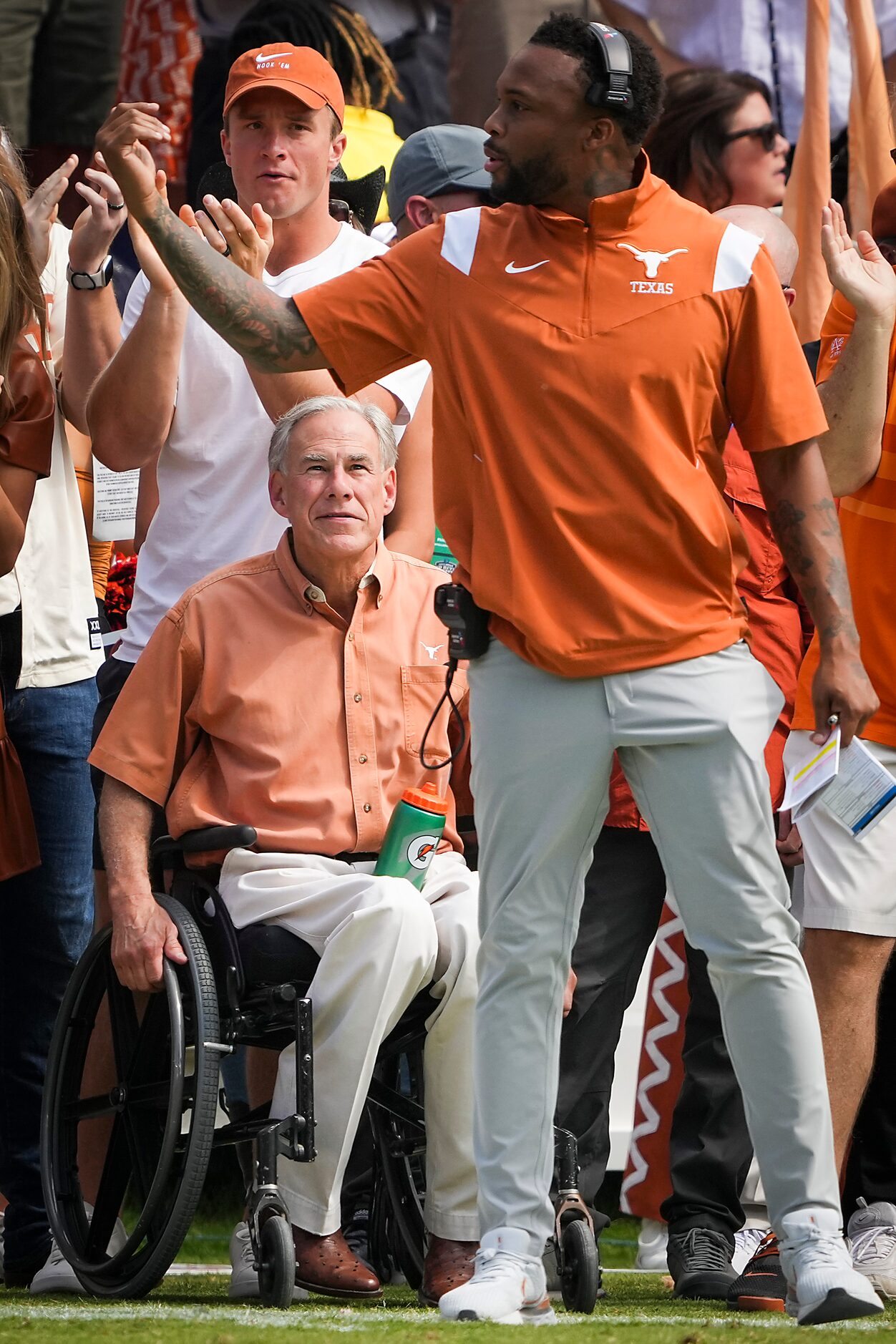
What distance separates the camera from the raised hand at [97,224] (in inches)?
158

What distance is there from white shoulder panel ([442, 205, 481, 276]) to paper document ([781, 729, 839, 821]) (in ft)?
3.03

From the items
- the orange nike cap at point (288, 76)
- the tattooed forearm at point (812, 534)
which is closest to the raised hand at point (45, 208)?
the orange nike cap at point (288, 76)

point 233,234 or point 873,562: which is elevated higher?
point 233,234

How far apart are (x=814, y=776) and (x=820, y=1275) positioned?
73 centimetres

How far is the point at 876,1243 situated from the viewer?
3744 mm

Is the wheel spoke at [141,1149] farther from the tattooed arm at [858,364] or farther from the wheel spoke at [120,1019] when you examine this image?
the tattooed arm at [858,364]

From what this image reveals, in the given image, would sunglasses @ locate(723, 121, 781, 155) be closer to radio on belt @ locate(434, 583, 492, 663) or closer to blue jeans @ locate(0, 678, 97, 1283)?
blue jeans @ locate(0, 678, 97, 1283)

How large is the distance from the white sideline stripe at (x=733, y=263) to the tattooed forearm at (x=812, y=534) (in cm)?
27

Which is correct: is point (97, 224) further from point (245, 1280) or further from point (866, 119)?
point (866, 119)

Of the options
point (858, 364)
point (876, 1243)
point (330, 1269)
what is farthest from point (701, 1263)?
point (858, 364)

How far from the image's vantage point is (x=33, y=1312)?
3.15 metres

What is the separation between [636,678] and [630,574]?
0.16 metres

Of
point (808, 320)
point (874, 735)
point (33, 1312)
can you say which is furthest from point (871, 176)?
point (33, 1312)

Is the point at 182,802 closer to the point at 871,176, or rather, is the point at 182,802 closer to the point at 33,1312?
the point at 33,1312
